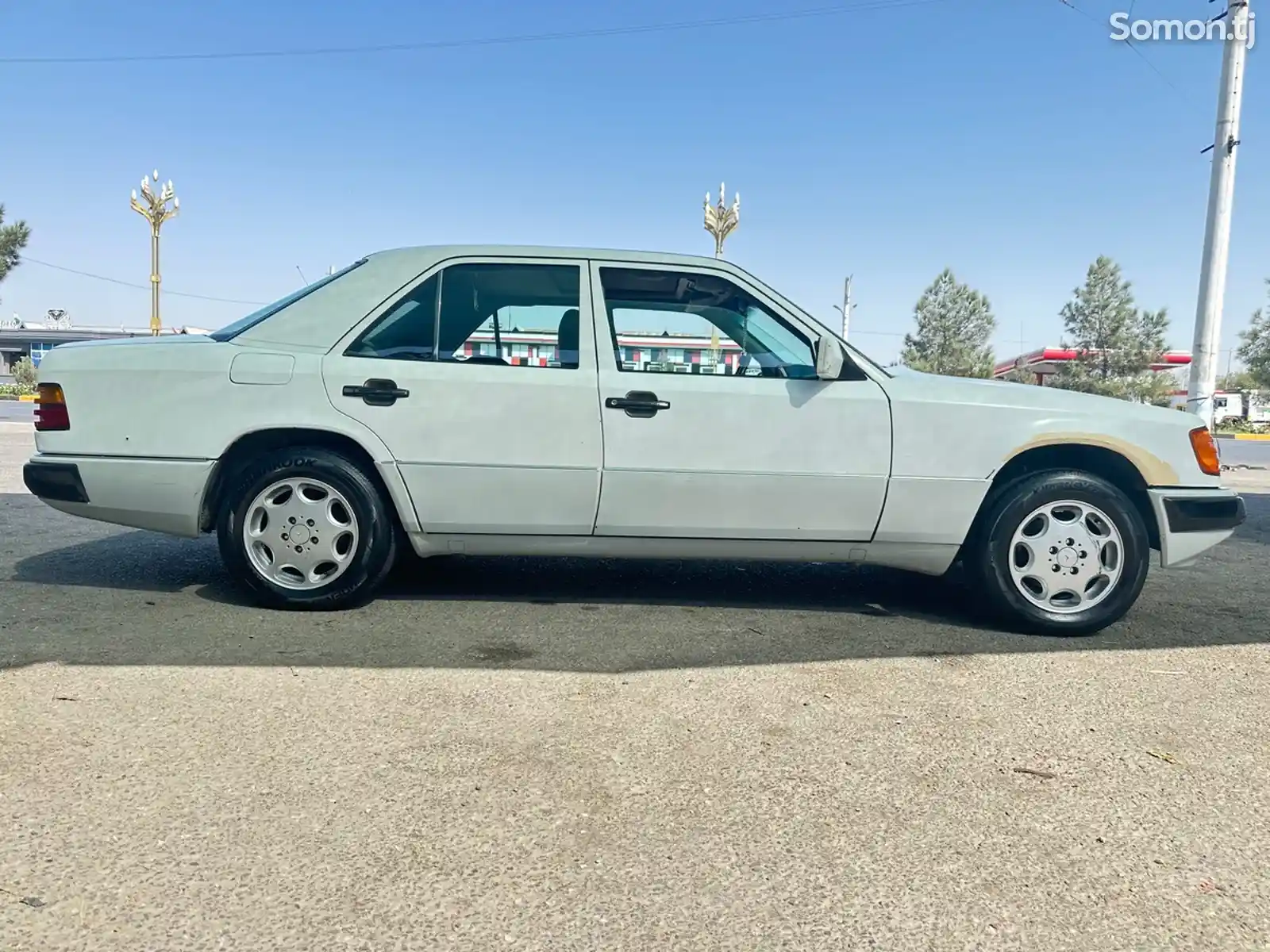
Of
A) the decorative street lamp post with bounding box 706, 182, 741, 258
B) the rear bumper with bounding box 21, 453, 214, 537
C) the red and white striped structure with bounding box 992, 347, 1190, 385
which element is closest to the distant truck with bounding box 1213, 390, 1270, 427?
the red and white striped structure with bounding box 992, 347, 1190, 385

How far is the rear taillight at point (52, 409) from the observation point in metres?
3.73

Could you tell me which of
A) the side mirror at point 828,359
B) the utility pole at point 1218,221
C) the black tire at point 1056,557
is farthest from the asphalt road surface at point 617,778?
the utility pole at point 1218,221

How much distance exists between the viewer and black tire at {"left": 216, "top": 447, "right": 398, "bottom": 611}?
368cm

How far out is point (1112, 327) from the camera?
4234 cm

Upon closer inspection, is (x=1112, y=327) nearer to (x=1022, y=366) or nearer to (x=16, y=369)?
(x=1022, y=366)

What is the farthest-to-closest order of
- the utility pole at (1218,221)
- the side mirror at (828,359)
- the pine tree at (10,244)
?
the pine tree at (10,244), the utility pole at (1218,221), the side mirror at (828,359)

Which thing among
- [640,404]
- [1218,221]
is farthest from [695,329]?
[1218,221]

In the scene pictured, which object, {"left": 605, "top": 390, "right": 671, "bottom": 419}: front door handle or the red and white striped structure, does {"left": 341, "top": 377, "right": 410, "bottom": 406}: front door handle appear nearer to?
{"left": 605, "top": 390, "right": 671, "bottom": 419}: front door handle

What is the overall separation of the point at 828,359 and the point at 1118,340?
45.4m

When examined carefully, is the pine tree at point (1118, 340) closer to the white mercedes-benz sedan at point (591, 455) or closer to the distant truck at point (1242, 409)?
the distant truck at point (1242, 409)

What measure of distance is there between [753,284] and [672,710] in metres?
2.00

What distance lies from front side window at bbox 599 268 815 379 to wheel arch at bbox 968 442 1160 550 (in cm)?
99

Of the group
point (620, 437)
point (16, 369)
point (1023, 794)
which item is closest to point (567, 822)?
point (1023, 794)

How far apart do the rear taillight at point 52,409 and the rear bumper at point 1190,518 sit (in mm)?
4775
